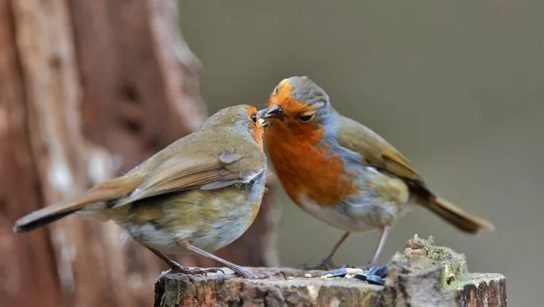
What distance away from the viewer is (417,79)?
36.1 ft

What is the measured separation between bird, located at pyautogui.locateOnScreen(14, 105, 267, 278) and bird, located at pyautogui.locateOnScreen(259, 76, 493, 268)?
81cm

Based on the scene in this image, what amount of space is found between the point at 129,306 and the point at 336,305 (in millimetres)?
2766

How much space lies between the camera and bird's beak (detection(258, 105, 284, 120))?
4.94 meters

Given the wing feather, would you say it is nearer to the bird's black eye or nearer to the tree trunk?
the bird's black eye

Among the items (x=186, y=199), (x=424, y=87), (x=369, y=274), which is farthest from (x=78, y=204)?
(x=424, y=87)

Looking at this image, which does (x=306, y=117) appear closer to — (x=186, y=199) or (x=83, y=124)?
(x=186, y=199)

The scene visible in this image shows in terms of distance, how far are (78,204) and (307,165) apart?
1724 millimetres

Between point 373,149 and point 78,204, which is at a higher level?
point 373,149

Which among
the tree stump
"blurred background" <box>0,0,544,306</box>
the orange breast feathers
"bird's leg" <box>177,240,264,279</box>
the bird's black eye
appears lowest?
the tree stump

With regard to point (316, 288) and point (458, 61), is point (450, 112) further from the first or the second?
point (316, 288)

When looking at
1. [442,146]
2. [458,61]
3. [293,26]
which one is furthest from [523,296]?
[293,26]

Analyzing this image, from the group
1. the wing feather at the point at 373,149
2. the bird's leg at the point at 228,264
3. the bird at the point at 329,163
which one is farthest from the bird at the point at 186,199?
the wing feather at the point at 373,149

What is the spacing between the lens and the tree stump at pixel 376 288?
3473mm

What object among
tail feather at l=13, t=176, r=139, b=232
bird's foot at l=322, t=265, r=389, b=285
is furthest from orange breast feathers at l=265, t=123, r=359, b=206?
tail feather at l=13, t=176, r=139, b=232
